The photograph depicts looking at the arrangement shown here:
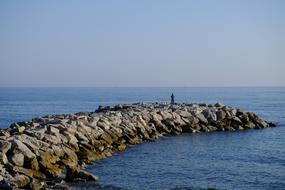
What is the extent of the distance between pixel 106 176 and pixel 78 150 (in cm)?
486

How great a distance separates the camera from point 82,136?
1171 inches

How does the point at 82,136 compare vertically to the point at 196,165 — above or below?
above

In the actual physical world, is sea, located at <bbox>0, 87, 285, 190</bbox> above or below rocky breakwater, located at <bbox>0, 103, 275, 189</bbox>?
below

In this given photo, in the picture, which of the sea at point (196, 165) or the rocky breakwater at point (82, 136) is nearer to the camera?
the sea at point (196, 165)

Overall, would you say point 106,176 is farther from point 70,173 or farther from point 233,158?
point 233,158

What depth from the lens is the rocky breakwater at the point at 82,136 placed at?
22.5m

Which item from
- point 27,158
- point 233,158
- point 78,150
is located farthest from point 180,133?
point 27,158

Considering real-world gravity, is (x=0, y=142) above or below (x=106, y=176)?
above

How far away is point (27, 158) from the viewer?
2341cm

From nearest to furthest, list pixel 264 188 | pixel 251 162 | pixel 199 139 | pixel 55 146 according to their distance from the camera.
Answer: pixel 264 188 < pixel 55 146 < pixel 251 162 < pixel 199 139

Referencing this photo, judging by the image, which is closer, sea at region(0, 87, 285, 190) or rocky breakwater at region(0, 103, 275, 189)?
sea at region(0, 87, 285, 190)

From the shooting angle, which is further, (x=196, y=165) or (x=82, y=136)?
(x=82, y=136)

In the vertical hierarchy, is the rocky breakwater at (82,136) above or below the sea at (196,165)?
above

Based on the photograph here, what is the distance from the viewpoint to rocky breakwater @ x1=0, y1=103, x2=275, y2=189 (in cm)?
2255
